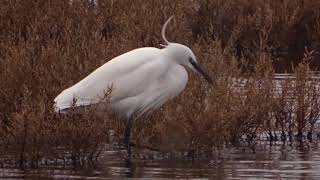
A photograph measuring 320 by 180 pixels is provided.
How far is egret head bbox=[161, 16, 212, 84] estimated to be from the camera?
407 inches

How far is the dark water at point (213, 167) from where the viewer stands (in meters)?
9.02

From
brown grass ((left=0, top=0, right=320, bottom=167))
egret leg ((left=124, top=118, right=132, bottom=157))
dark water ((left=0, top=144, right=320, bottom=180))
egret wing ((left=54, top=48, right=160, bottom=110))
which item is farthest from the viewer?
egret leg ((left=124, top=118, right=132, bottom=157))

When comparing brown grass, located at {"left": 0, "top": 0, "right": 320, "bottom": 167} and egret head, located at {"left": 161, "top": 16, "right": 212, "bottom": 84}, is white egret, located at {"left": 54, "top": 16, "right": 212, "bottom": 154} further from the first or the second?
brown grass, located at {"left": 0, "top": 0, "right": 320, "bottom": 167}

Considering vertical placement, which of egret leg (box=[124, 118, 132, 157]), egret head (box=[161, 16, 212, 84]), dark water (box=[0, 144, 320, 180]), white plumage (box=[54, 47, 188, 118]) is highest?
egret head (box=[161, 16, 212, 84])

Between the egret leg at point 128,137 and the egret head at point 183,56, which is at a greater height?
the egret head at point 183,56

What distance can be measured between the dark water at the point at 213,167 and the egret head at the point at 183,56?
0.81 meters

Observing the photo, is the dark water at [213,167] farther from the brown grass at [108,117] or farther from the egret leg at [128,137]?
the brown grass at [108,117]

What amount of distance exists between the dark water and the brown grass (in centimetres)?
20

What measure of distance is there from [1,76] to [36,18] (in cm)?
303

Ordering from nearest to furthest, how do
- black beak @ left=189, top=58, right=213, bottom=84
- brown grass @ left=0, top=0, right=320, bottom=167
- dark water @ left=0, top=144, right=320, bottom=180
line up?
dark water @ left=0, top=144, right=320, bottom=180 → brown grass @ left=0, top=0, right=320, bottom=167 → black beak @ left=189, top=58, right=213, bottom=84

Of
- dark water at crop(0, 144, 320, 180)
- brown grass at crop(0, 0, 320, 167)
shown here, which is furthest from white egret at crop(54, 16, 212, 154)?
dark water at crop(0, 144, 320, 180)

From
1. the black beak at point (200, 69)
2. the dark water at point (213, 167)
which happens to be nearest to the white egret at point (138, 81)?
the black beak at point (200, 69)

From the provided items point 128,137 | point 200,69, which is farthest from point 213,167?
point 200,69

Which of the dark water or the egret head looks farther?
the egret head
